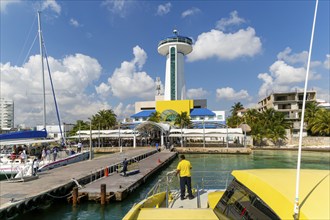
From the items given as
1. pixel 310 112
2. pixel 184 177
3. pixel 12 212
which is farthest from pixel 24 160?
pixel 310 112

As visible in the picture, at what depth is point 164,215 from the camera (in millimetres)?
4043

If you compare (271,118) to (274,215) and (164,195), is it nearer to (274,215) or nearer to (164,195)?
(164,195)

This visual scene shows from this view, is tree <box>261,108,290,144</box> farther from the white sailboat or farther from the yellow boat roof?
the yellow boat roof

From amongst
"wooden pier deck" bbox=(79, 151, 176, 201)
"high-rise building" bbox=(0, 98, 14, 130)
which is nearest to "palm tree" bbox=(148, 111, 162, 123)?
"wooden pier deck" bbox=(79, 151, 176, 201)

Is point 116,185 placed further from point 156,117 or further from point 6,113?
point 6,113

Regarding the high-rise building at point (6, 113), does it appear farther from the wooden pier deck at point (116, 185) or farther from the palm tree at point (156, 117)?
the wooden pier deck at point (116, 185)

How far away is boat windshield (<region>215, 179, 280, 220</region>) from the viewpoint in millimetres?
3015

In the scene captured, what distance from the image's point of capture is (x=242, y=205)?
356cm

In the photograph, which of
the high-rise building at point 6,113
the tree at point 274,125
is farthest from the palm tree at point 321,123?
the high-rise building at point 6,113

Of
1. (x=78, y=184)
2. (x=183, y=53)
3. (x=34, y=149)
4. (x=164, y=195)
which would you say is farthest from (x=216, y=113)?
(x=164, y=195)

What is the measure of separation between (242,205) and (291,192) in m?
0.87

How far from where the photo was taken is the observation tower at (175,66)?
8075cm

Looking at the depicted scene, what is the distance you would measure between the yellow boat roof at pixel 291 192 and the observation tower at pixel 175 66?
77417mm

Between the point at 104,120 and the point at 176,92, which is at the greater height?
the point at 176,92
